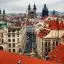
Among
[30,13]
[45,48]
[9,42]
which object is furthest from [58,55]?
[30,13]

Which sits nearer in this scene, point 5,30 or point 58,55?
point 58,55

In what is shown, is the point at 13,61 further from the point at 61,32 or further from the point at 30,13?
the point at 30,13

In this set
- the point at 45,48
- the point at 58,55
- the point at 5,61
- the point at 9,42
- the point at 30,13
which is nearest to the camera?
the point at 5,61

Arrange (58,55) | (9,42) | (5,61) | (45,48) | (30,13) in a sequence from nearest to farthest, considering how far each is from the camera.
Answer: (5,61)
(58,55)
(45,48)
(9,42)
(30,13)

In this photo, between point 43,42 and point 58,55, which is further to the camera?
point 43,42

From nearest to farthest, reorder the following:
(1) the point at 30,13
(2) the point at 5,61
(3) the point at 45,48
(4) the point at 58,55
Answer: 1. (2) the point at 5,61
2. (4) the point at 58,55
3. (3) the point at 45,48
4. (1) the point at 30,13

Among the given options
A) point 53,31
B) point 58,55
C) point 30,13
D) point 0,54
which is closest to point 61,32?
point 53,31

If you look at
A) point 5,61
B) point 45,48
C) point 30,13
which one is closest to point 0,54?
point 5,61

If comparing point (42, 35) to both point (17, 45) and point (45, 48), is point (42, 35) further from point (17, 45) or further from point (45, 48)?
point (17, 45)

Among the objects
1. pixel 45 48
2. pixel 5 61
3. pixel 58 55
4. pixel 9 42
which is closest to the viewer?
pixel 5 61
